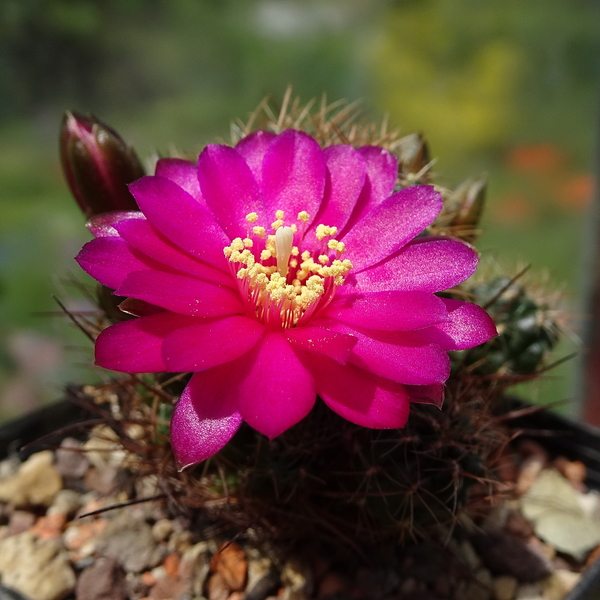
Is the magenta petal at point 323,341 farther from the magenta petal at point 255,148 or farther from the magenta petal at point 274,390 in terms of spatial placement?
the magenta petal at point 255,148

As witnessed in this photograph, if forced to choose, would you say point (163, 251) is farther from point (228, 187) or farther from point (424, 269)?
point (424, 269)

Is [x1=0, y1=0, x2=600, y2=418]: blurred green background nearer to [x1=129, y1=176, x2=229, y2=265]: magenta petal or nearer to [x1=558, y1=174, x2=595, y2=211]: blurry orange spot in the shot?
[x1=558, y1=174, x2=595, y2=211]: blurry orange spot

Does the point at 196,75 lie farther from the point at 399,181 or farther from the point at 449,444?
the point at 449,444

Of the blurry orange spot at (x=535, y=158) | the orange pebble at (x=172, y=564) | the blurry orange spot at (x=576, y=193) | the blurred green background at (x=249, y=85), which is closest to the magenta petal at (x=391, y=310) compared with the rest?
the orange pebble at (x=172, y=564)

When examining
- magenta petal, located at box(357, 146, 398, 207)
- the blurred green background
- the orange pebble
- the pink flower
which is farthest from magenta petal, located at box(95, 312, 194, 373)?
the blurred green background

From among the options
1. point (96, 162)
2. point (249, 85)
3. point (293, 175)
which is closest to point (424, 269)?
point (293, 175)
